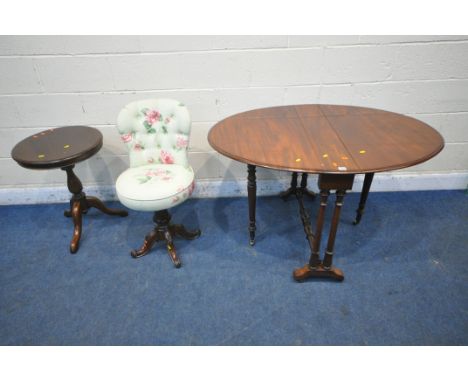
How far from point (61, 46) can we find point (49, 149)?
2.32ft

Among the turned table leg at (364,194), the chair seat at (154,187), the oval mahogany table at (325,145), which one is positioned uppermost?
the oval mahogany table at (325,145)

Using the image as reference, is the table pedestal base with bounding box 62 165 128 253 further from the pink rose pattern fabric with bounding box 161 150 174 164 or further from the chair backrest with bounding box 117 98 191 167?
the pink rose pattern fabric with bounding box 161 150 174 164

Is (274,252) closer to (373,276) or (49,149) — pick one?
(373,276)

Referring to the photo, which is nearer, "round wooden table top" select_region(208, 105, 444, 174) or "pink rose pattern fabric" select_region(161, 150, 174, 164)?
"round wooden table top" select_region(208, 105, 444, 174)

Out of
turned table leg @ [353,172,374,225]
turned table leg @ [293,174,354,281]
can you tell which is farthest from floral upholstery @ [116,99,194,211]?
turned table leg @ [353,172,374,225]

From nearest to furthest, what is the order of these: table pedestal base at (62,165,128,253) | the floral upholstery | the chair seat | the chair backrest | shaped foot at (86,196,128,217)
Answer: the chair seat, the floral upholstery, the chair backrest, table pedestal base at (62,165,128,253), shaped foot at (86,196,128,217)

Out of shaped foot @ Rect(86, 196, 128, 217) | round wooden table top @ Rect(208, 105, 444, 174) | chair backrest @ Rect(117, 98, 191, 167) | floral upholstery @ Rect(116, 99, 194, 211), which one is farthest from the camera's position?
shaped foot @ Rect(86, 196, 128, 217)

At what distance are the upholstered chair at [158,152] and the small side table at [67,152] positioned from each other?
0.24 meters

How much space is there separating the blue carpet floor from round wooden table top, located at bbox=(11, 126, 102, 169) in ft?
2.18

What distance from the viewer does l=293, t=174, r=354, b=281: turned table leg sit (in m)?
1.40

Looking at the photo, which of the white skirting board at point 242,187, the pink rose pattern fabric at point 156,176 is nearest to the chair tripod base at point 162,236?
the pink rose pattern fabric at point 156,176

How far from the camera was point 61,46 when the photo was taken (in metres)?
1.98

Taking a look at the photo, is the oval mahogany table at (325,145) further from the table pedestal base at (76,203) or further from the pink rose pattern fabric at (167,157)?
the table pedestal base at (76,203)

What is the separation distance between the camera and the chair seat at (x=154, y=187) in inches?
65.4
